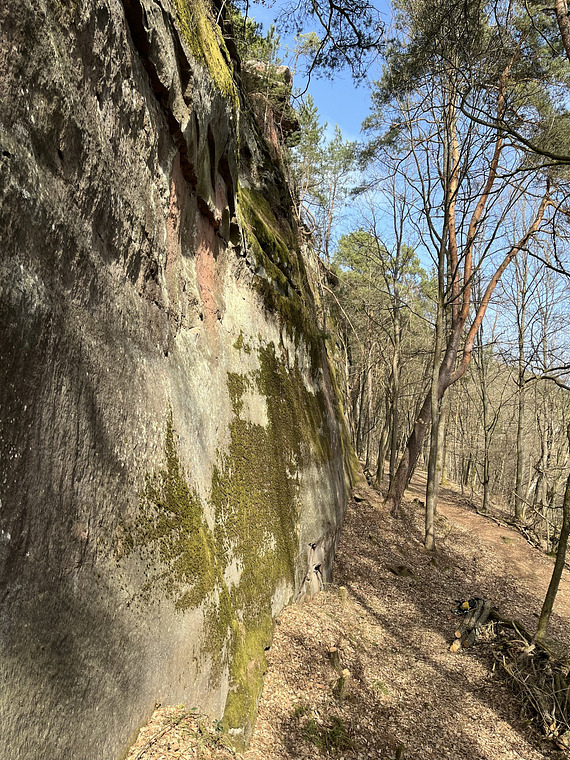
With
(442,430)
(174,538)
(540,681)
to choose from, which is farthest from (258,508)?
(442,430)

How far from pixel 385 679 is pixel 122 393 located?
5721 millimetres

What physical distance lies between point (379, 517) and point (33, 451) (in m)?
12.3

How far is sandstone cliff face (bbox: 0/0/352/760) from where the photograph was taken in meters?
2.15

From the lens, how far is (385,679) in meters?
6.21

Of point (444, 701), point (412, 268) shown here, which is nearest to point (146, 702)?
point (444, 701)

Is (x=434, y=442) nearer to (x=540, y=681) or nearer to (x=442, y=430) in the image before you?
(x=540, y=681)

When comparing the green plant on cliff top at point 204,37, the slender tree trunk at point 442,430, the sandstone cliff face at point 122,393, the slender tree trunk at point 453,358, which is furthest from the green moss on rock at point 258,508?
the slender tree trunk at point 442,430

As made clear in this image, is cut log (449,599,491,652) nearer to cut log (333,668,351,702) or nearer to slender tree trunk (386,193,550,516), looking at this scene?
cut log (333,668,351,702)

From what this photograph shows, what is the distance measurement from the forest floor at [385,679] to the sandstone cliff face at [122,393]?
1.21 feet

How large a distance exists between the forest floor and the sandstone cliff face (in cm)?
37

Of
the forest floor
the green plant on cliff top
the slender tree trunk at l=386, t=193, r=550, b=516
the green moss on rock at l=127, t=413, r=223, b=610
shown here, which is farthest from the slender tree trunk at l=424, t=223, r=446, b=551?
the green moss on rock at l=127, t=413, r=223, b=610

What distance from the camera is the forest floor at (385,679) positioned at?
14.9 feet

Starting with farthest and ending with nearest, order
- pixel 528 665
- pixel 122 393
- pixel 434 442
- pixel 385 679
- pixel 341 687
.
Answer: pixel 434 442 → pixel 528 665 → pixel 385 679 → pixel 341 687 → pixel 122 393

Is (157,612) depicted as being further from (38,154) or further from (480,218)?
(480,218)
